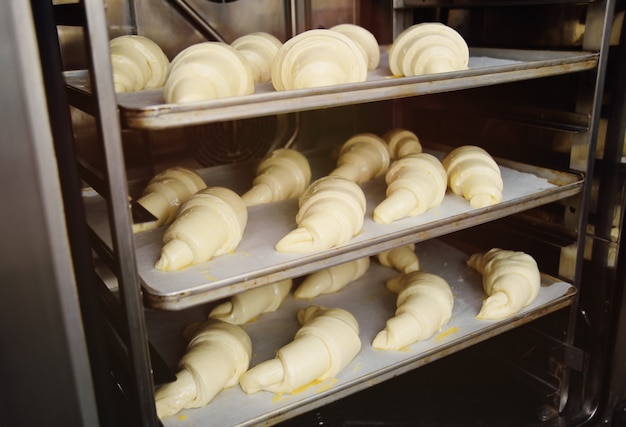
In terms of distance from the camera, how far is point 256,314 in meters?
1.74

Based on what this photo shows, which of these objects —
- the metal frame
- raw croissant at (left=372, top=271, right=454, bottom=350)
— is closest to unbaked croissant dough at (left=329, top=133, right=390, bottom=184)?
raw croissant at (left=372, top=271, right=454, bottom=350)

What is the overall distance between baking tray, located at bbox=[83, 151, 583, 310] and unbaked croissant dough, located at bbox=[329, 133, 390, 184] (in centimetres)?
4

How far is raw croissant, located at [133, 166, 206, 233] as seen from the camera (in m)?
1.50

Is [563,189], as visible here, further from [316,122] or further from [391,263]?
[316,122]

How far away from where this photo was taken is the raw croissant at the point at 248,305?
170 centimetres

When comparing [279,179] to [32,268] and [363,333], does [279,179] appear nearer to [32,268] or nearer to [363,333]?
[363,333]

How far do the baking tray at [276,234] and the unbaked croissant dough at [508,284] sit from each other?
0.78ft

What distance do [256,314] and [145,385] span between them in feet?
1.90

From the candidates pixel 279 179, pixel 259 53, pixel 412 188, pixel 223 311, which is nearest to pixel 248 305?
pixel 223 311

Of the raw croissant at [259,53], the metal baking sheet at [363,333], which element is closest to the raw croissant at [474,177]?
the metal baking sheet at [363,333]

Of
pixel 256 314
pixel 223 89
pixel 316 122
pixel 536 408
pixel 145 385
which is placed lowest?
pixel 536 408

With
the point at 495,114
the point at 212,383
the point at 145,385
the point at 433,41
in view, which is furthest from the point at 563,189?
the point at 145,385

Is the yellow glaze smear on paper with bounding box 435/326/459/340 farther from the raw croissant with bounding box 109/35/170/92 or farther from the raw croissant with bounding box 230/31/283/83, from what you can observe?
the raw croissant with bounding box 109/35/170/92

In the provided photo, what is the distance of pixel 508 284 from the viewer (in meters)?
1.68
